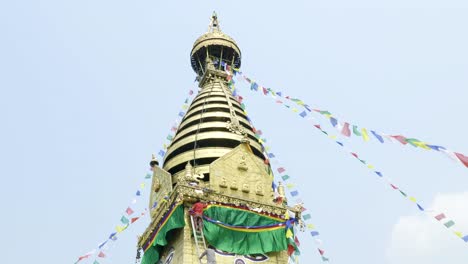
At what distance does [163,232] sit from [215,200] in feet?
8.53

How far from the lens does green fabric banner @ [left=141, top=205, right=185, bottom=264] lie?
23594 millimetres

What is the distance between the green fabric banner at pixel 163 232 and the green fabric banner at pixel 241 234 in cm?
107

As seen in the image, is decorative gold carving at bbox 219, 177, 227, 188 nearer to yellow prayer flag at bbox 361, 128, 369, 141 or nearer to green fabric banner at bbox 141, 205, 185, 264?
green fabric banner at bbox 141, 205, 185, 264

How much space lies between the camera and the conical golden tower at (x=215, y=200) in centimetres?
2334

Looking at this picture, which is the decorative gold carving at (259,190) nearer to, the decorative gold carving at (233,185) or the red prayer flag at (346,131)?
the decorative gold carving at (233,185)

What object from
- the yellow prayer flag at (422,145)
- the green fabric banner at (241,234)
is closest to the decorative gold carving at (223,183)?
the green fabric banner at (241,234)

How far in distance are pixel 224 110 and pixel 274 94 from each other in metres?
4.21

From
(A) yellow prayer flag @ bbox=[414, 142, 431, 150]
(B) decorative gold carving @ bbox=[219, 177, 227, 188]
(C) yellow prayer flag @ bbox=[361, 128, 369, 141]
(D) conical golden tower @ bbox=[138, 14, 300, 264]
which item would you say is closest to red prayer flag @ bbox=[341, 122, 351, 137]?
(C) yellow prayer flag @ bbox=[361, 128, 369, 141]

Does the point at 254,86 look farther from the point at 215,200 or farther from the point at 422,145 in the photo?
the point at 422,145

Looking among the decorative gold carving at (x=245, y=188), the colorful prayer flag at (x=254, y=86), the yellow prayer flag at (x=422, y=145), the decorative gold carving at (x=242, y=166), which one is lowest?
the yellow prayer flag at (x=422, y=145)

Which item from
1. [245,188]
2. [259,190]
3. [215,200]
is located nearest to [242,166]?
[245,188]

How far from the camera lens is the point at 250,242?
2373 cm

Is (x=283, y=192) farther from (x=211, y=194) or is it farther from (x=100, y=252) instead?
(x=100, y=252)

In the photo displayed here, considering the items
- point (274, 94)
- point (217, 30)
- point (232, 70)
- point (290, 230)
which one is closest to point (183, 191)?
point (290, 230)
